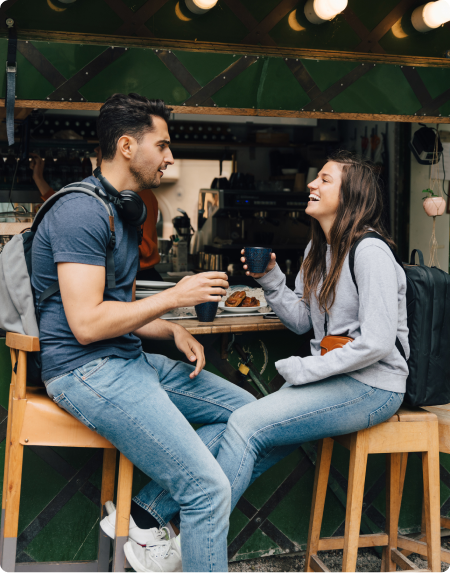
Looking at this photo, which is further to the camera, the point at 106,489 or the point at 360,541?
the point at 360,541

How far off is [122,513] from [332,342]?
944 mm

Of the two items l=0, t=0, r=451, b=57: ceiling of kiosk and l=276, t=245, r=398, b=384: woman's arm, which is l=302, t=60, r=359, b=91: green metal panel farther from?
l=276, t=245, r=398, b=384: woman's arm

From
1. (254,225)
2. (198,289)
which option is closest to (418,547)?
(198,289)

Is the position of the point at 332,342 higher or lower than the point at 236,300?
lower

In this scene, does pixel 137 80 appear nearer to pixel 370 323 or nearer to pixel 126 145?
pixel 126 145

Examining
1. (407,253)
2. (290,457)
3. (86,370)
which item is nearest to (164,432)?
(86,370)

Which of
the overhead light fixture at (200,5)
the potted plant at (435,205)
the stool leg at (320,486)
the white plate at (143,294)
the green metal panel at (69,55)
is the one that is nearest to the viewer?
the stool leg at (320,486)

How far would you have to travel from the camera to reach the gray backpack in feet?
6.00

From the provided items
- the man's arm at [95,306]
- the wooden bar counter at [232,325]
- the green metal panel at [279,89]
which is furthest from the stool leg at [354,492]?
the green metal panel at [279,89]

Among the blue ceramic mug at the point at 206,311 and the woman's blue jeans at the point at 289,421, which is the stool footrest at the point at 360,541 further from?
the blue ceramic mug at the point at 206,311

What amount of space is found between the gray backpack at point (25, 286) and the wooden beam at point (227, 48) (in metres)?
1.36

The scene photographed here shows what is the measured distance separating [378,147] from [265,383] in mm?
3899

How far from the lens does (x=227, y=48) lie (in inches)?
120

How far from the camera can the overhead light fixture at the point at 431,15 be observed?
317 cm
